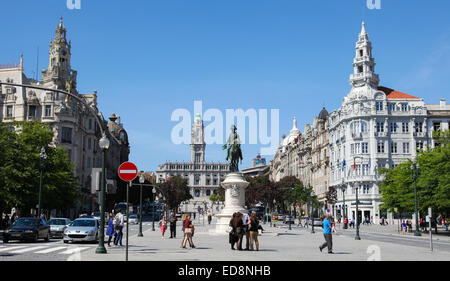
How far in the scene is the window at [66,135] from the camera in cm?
7825

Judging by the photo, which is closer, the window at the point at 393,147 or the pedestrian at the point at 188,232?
the pedestrian at the point at 188,232

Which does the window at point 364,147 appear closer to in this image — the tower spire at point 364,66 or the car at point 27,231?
the tower spire at point 364,66

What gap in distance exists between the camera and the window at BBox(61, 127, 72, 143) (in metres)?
78.2

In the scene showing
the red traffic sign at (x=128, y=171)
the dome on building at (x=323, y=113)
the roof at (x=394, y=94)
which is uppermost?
the dome on building at (x=323, y=113)

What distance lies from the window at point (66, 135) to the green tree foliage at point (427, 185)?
1916 inches

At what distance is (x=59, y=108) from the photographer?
78500mm

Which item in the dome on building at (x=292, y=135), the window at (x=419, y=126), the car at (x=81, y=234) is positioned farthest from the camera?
the dome on building at (x=292, y=135)

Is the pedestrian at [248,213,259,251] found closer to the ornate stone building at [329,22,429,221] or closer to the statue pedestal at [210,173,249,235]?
the statue pedestal at [210,173,249,235]

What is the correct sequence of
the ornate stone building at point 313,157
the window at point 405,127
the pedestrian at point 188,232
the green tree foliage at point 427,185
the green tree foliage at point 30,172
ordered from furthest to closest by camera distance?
the ornate stone building at point 313,157 → the window at point 405,127 → the green tree foliage at point 427,185 → the green tree foliage at point 30,172 → the pedestrian at point 188,232

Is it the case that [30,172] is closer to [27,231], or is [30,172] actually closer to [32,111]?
[27,231]

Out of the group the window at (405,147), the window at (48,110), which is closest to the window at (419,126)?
the window at (405,147)
